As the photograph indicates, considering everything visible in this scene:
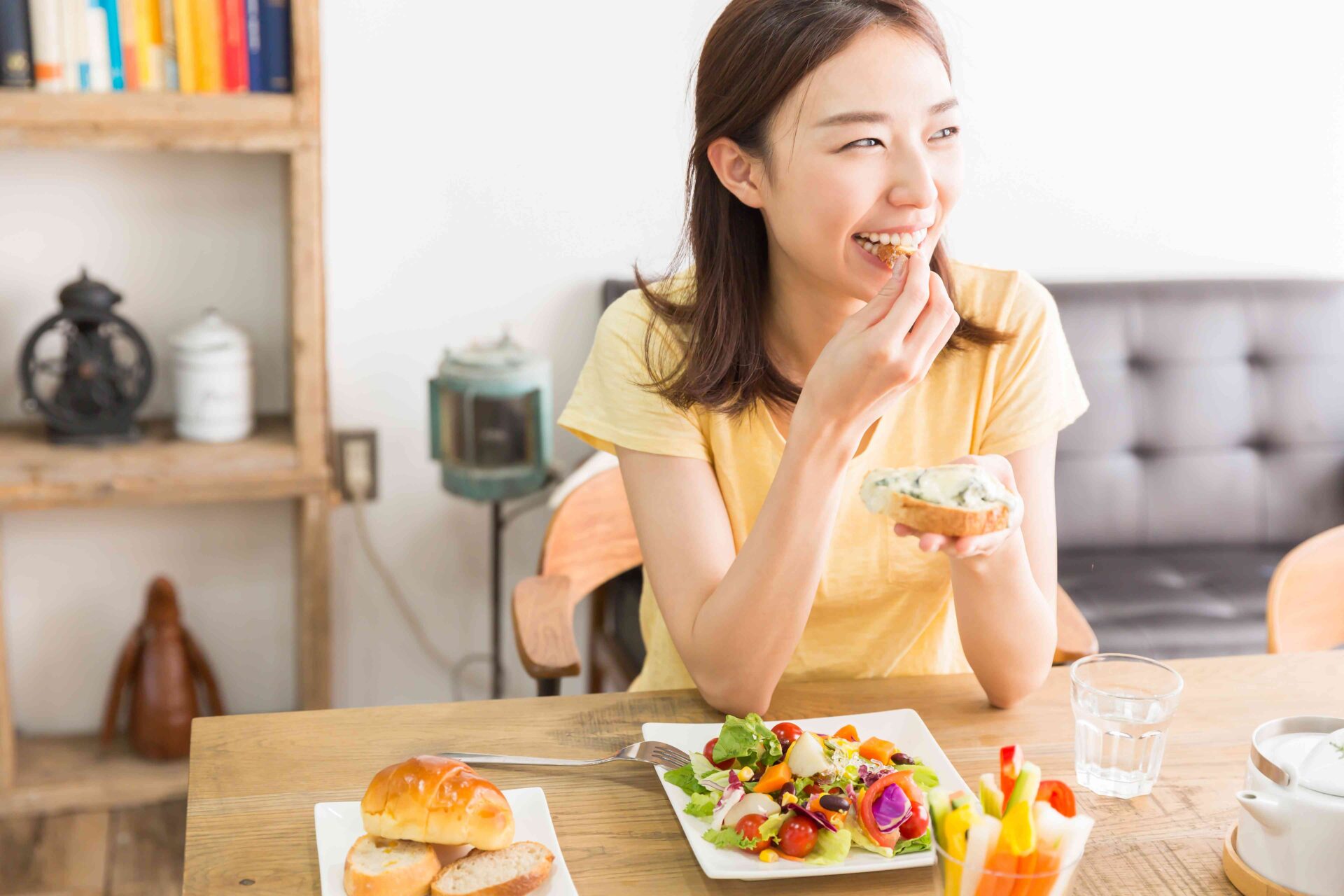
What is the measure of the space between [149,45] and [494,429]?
3.02 ft

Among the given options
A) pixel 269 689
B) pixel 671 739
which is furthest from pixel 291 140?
pixel 671 739

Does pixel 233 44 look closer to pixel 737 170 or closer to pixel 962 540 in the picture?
pixel 737 170

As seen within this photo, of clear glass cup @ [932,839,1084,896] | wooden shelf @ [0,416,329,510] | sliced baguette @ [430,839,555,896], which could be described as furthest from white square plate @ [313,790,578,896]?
wooden shelf @ [0,416,329,510]

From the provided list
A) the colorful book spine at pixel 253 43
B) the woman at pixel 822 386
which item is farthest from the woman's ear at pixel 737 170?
the colorful book spine at pixel 253 43

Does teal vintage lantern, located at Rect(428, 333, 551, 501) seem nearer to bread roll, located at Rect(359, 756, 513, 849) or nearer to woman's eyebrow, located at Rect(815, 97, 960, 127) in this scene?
woman's eyebrow, located at Rect(815, 97, 960, 127)

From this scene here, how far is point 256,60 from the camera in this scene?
89.7 inches

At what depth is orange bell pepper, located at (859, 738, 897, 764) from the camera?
106 centimetres

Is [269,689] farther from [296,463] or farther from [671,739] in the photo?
[671,739]

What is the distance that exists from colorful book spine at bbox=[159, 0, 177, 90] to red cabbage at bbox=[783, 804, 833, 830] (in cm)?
187

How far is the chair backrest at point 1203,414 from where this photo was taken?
2.73 metres

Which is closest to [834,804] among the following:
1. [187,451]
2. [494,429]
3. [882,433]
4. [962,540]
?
[962,540]

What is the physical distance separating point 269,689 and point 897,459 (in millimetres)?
1824

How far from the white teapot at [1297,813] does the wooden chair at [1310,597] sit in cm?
70

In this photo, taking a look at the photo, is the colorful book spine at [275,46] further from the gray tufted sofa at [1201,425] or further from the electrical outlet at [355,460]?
the gray tufted sofa at [1201,425]
